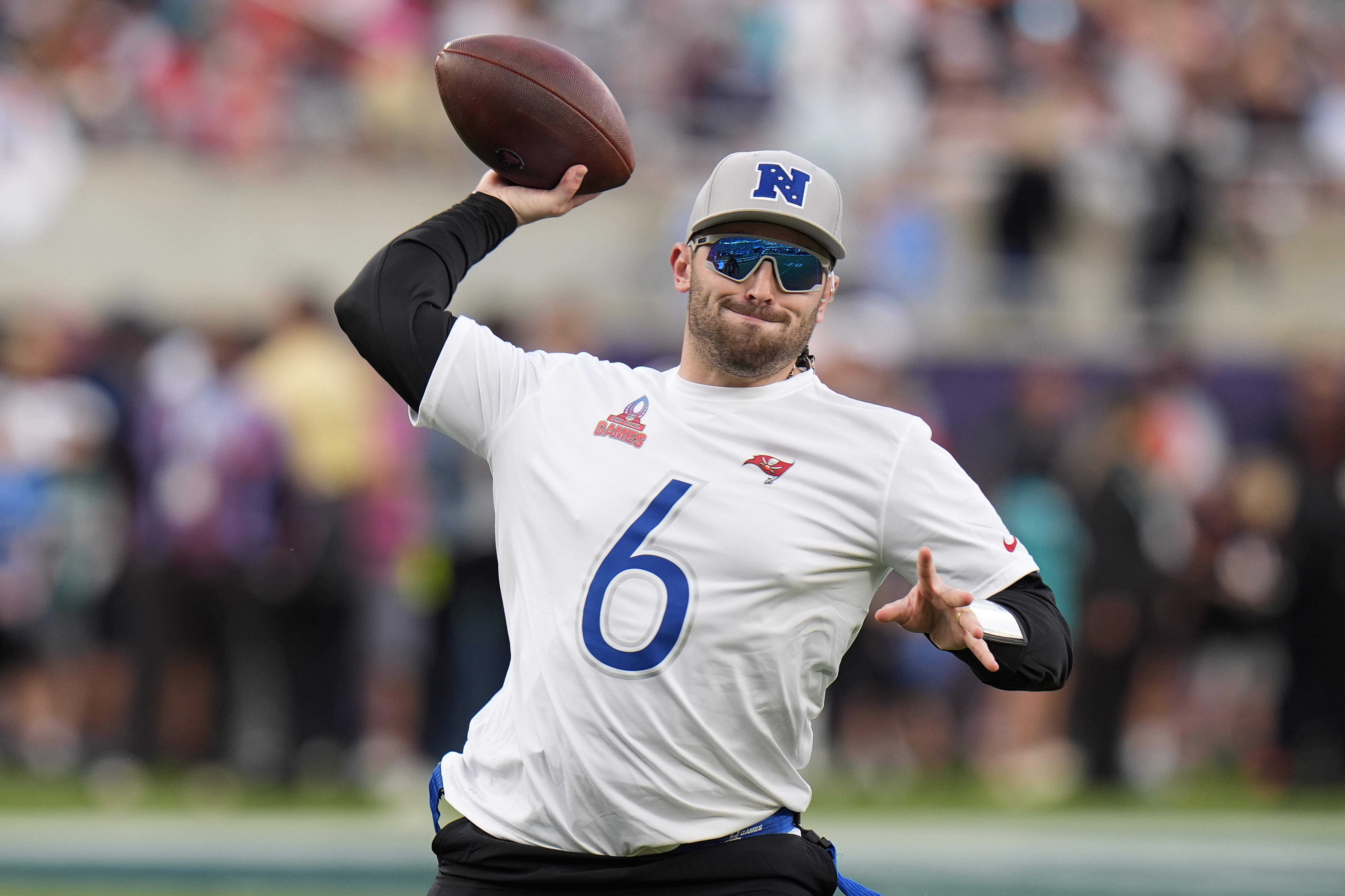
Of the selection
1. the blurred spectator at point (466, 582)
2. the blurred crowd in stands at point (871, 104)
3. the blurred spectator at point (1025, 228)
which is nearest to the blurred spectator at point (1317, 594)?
the blurred crowd in stands at point (871, 104)

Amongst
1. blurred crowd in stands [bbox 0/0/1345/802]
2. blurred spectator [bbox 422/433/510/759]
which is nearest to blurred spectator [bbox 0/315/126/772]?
blurred crowd in stands [bbox 0/0/1345/802]

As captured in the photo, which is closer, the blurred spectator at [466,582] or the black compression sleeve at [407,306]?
the black compression sleeve at [407,306]

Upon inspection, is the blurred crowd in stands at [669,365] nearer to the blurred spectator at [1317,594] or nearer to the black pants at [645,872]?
the blurred spectator at [1317,594]

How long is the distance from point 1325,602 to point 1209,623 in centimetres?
62

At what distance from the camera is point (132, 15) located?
44.8 feet

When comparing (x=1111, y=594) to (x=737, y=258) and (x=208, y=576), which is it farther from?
(x=737, y=258)

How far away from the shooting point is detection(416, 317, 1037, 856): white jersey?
351cm

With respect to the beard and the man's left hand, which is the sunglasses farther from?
the man's left hand

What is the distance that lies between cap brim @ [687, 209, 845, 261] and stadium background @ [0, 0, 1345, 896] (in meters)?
4.34

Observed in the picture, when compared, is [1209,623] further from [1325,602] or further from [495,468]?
[495,468]

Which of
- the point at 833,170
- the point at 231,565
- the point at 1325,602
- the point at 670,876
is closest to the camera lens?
the point at 670,876

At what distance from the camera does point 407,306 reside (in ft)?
12.3

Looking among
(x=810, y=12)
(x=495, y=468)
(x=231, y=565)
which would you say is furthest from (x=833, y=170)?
(x=495, y=468)

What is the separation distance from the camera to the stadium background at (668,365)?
367 inches
